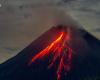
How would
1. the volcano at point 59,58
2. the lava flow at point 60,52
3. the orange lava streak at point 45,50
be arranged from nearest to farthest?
the volcano at point 59,58 < the lava flow at point 60,52 < the orange lava streak at point 45,50

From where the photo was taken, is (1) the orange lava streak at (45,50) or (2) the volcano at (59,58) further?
(1) the orange lava streak at (45,50)

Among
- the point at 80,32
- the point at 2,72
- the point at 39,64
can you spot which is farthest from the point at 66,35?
the point at 2,72

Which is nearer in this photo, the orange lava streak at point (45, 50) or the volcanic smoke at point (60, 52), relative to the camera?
the volcanic smoke at point (60, 52)

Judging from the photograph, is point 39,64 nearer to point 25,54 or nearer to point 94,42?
point 25,54

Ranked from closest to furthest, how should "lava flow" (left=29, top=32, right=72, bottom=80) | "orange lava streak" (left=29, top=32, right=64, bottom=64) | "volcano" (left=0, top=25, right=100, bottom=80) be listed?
"volcano" (left=0, top=25, right=100, bottom=80), "lava flow" (left=29, top=32, right=72, bottom=80), "orange lava streak" (left=29, top=32, right=64, bottom=64)

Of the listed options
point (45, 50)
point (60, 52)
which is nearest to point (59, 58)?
point (60, 52)

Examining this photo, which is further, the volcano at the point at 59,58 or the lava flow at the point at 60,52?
the lava flow at the point at 60,52

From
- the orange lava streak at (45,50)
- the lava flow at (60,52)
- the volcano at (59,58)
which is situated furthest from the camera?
the orange lava streak at (45,50)
